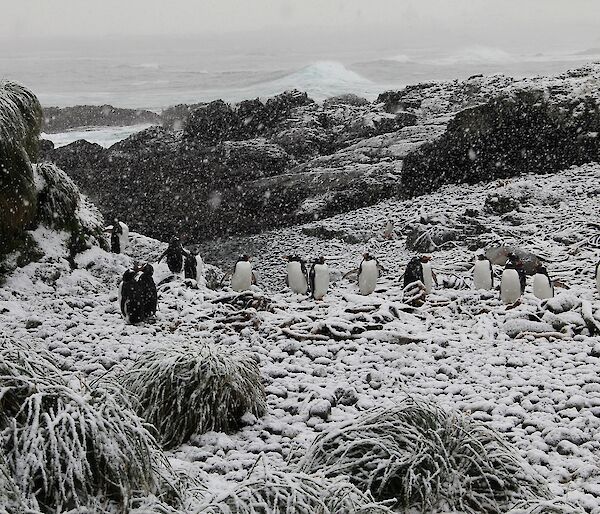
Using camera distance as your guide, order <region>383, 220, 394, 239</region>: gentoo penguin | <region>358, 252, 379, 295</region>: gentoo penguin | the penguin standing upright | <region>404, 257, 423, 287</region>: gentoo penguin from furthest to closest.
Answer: <region>383, 220, 394, 239</region>: gentoo penguin, the penguin standing upright, <region>358, 252, 379, 295</region>: gentoo penguin, <region>404, 257, 423, 287</region>: gentoo penguin

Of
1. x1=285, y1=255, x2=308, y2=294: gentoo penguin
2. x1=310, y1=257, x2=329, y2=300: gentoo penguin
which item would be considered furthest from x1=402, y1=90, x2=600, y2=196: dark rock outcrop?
x1=310, y1=257, x2=329, y2=300: gentoo penguin

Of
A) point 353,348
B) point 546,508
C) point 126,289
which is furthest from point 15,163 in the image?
point 546,508

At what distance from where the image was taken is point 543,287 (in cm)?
1005

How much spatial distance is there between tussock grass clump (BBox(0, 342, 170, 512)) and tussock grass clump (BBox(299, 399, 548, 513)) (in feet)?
3.40

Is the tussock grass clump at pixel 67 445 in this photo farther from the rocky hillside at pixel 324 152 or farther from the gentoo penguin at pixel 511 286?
the rocky hillside at pixel 324 152

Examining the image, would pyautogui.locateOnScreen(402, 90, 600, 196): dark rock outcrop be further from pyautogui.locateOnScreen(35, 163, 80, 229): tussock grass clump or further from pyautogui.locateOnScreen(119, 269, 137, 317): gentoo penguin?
pyautogui.locateOnScreen(119, 269, 137, 317): gentoo penguin

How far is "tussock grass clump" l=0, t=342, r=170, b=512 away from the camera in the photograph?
2355 mm

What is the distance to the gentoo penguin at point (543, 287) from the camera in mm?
10016

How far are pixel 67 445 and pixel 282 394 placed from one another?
3.69 m

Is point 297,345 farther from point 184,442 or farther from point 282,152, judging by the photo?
point 282,152

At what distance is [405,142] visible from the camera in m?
30.7

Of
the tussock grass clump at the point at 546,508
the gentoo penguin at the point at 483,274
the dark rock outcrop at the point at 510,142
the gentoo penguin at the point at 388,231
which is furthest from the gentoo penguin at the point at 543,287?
the dark rock outcrop at the point at 510,142

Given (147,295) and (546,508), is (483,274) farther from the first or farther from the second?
(546,508)

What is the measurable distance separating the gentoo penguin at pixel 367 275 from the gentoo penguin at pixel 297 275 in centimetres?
96
